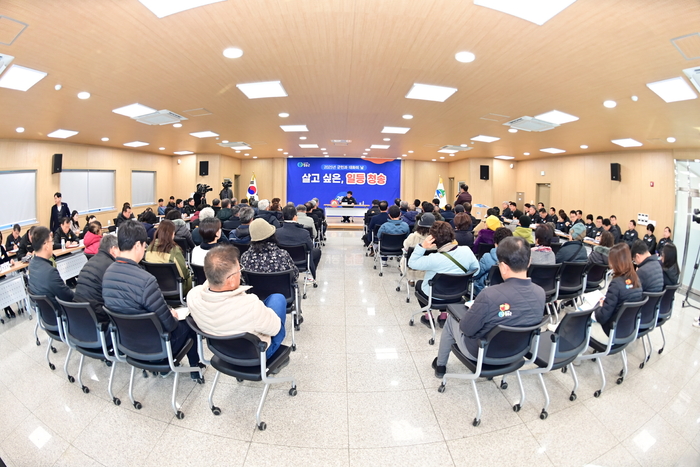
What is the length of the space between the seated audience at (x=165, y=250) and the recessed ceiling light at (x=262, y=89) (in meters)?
2.25

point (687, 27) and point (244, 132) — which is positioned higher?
point (244, 132)

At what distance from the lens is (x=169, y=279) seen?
403 centimetres

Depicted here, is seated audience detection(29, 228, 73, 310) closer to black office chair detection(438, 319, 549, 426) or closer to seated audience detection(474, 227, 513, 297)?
black office chair detection(438, 319, 549, 426)

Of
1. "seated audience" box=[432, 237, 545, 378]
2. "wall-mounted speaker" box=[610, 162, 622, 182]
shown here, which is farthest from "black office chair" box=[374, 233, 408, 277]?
"wall-mounted speaker" box=[610, 162, 622, 182]

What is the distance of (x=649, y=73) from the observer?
373cm

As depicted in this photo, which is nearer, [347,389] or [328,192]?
[347,389]

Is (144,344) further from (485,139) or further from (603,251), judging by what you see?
(485,139)

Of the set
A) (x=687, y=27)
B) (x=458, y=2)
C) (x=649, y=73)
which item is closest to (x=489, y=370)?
(x=458, y=2)

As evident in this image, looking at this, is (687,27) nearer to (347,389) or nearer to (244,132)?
(347,389)

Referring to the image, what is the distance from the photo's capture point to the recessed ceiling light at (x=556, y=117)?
19.4 feet

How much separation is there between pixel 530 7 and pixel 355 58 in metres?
1.75

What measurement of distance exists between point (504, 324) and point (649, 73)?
3.43m

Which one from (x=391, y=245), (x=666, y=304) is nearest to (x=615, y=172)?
(x=391, y=245)

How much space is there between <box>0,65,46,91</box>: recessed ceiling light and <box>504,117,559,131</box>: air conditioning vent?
7247 millimetres
